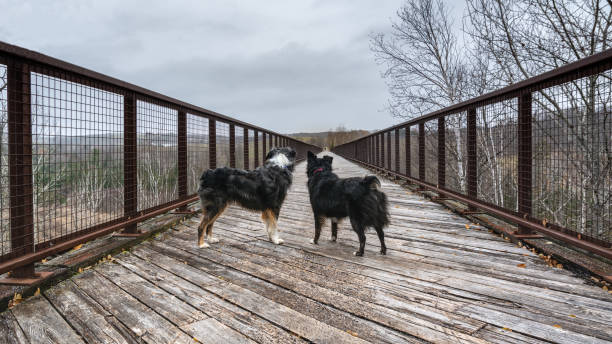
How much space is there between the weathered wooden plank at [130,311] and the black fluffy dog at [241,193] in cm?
88

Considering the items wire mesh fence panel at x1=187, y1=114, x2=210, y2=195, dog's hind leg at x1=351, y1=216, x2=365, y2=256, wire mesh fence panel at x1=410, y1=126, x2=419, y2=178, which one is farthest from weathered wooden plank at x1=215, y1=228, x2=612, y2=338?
wire mesh fence panel at x1=410, y1=126, x2=419, y2=178

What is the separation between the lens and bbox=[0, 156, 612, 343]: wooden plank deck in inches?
52.6

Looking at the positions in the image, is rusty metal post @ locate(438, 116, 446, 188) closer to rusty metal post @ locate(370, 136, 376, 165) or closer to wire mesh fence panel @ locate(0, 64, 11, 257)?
wire mesh fence panel @ locate(0, 64, 11, 257)

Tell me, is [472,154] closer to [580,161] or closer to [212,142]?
[580,161]

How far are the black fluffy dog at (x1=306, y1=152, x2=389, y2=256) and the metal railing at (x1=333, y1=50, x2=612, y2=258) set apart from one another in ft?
4.03

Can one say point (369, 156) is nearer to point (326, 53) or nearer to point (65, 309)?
point (65, 309)

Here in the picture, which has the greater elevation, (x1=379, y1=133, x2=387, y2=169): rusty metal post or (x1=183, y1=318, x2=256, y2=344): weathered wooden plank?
(x1=379, y1=133, x2=387, y2=169): rusty metal post

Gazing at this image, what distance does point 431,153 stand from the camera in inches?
251

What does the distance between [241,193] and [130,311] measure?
1.43 m

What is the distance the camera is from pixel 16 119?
1.69 metres

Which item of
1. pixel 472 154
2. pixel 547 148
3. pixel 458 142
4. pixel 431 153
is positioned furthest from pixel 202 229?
pixel 458 142

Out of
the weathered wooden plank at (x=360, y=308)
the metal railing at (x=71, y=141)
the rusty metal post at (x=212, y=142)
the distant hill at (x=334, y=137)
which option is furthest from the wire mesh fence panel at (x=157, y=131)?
the distant hill at (x=334, y=137)

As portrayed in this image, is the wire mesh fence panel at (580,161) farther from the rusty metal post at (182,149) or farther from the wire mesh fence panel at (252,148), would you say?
the wire mesh fence panel at (252,148)

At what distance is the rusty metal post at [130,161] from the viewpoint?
2.74 metres
